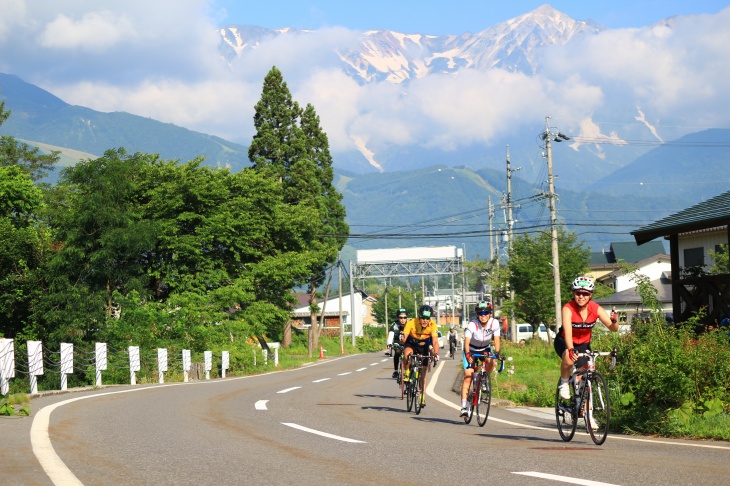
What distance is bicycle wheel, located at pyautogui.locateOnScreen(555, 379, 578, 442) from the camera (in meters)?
10.7

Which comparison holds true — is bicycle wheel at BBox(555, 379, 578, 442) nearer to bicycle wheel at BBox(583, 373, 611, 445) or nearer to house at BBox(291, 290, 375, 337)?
bicycle wheel at BBox(583, 373, 611, 445)

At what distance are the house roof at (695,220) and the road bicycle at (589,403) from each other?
1127 cm

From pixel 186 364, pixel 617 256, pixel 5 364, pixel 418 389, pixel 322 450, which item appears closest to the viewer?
pixel 322 450

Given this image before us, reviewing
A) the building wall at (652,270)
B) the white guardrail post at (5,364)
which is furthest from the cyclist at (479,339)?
the building wall at (652,270)

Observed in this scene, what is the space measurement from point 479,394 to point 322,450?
4378 millimetres

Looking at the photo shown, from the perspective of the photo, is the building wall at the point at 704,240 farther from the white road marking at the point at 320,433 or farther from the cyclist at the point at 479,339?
the white road marking at the point at 320,433

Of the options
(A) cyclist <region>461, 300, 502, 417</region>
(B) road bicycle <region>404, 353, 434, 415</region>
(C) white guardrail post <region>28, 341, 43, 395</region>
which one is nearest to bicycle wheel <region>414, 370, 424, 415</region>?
(B) road bicycle <region>404, 353, 434, 415</region>

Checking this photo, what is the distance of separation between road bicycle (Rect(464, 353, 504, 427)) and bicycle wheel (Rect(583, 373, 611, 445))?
9.32 ft

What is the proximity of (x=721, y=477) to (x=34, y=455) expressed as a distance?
237 inches

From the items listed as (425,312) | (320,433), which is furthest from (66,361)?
(320,433)

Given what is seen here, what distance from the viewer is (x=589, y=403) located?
1053cm

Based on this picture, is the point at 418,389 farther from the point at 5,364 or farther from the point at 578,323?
the point at 5,364

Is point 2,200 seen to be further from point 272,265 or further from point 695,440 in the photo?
point 695,440

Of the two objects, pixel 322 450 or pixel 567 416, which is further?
pixel 567 416
